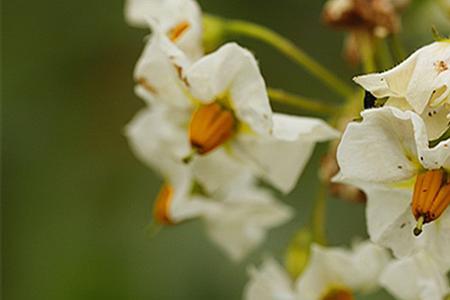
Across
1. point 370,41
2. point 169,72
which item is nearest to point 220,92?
point 169,72

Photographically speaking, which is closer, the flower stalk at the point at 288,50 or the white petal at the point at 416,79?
the white petal at the point at 416,79

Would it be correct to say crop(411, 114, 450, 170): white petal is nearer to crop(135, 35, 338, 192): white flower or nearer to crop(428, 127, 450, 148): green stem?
crop(428, 127, 450, 148): green stem

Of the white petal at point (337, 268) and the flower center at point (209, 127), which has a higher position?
the flower center at point (209, 127)

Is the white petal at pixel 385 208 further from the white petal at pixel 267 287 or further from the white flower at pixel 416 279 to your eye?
the white petal at pixel 267 287

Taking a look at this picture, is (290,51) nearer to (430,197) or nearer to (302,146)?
(302,146)

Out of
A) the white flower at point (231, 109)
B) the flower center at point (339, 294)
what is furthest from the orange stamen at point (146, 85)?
the flower center at point (339, 294)

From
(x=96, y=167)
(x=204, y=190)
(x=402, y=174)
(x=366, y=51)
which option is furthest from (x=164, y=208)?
(x=96, y=167)
